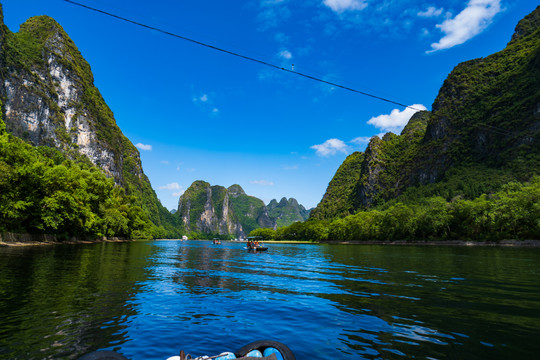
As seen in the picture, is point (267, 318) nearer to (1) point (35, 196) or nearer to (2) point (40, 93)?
(1) point (35, 196)

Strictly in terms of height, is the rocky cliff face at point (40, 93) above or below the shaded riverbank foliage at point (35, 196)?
above

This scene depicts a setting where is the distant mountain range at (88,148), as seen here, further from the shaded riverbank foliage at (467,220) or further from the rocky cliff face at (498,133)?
the shaded riverbank foliage at (467,220)

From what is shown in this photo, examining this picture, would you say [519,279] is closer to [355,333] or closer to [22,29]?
[355,333]

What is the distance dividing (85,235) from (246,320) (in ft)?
239

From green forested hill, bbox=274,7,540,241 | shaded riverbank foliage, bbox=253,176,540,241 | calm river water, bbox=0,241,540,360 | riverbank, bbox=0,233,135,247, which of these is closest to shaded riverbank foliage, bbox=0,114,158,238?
riverbank, bbox=0,233,135,247

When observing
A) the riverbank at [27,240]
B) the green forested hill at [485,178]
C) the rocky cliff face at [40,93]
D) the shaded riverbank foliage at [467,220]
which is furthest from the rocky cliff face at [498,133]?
the rocky cliff face at [40,93]

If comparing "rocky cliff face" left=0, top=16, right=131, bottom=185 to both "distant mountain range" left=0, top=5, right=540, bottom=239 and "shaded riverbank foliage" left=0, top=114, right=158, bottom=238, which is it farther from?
"shaded riverbank foliage" left=0, top=114, right=158, bottom=238

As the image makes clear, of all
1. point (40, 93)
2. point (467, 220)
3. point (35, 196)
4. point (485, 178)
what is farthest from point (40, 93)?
point (485, 178)

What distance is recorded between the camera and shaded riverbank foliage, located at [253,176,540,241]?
7400 cm

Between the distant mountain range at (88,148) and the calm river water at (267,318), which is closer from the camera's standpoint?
the calm river water at (267,318)

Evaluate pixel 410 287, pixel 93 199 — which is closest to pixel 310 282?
pixel 410 287

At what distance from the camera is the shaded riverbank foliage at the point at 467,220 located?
243 feet

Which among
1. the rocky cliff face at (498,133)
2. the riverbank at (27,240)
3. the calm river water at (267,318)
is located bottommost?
the calm river water at (267,318)

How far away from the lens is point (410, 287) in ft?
57.3
